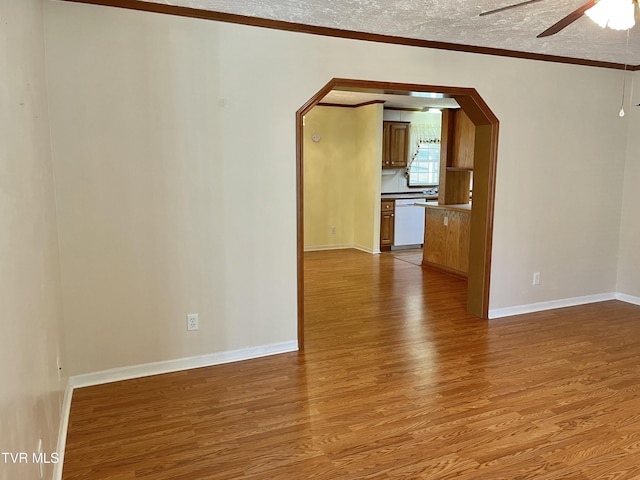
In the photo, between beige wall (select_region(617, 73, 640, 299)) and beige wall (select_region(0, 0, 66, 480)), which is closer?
beige wall (select_region(0, 0, 66, 480))

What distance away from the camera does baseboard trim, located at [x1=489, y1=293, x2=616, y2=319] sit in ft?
14.9

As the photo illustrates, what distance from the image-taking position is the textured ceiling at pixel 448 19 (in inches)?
117

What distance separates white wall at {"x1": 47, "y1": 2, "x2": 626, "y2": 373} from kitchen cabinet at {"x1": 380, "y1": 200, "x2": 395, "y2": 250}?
379 centimetres

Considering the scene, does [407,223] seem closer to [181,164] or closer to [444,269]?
[444,269]

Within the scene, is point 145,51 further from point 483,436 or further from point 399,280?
point 399,280

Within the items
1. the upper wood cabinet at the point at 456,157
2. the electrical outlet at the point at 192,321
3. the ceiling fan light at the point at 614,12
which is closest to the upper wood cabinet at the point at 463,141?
the upper wood cabinet at the point at 456,157

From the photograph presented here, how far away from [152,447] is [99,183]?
1.63 metres

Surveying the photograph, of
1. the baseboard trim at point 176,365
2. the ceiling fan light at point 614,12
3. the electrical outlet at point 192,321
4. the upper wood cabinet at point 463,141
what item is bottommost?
the baseboard trim at point 176,365

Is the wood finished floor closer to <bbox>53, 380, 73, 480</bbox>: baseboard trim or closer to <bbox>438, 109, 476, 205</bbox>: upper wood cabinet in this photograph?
<bbox>53, 380, 73, 480</bbox>: baseboard trim

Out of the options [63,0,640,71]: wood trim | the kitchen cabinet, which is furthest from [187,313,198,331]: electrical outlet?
the kitchen cabinet

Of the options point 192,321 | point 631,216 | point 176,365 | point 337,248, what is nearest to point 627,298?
point 631,216

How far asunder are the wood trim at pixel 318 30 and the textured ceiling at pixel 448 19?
0.15 feet

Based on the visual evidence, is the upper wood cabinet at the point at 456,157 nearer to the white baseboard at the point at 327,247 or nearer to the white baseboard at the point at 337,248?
the white baseboard at the point at 337,248

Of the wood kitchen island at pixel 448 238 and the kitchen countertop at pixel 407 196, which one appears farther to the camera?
the kitchen countertop at pixel 407 196
